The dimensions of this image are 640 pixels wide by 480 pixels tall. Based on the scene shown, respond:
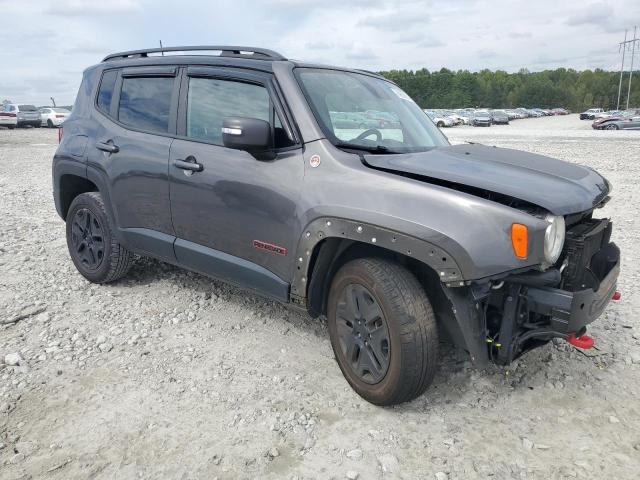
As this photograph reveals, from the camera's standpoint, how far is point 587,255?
2904 mm

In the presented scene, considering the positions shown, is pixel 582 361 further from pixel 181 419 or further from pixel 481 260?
pixel 181 419

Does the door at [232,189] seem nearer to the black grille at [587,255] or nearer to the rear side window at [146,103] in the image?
the rear side window at [146,103]

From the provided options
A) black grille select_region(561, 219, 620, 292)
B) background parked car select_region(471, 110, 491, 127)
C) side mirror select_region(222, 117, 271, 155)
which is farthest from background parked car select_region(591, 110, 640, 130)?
side mirror select_region(222, 117, 271, 155)

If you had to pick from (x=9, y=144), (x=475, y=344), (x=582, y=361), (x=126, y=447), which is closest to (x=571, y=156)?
(x=582, y=361)

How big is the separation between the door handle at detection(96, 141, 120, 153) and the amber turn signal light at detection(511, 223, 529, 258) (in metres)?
3.11

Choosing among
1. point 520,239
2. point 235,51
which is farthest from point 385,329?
point 235,51

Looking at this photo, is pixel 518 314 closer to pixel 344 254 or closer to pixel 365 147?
pixel 344 254

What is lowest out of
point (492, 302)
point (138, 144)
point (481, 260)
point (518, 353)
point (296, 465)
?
point (296, 465)

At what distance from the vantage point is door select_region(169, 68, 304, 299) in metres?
3.23

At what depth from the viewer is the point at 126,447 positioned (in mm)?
2697

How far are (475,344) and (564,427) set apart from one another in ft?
2.38

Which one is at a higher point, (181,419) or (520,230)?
(520,230)

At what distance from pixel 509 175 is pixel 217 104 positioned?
198 cm

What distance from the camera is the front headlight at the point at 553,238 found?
253 cm
